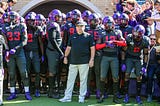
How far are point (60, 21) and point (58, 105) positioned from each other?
2.08 m

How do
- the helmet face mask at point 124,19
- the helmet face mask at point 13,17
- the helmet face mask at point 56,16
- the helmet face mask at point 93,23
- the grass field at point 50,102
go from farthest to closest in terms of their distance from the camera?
the helmet face mask at point 56,16, the helmet face mask at point 124,19, the helmet face mask at point 93,23, the helmet face mask at point 13,17, the grass field at point 50,102

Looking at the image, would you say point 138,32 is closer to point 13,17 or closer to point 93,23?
point 93,23

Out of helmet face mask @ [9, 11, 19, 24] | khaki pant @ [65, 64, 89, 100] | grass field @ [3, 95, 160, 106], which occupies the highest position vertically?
helmet face mask @ [9, 11, 19, 24]

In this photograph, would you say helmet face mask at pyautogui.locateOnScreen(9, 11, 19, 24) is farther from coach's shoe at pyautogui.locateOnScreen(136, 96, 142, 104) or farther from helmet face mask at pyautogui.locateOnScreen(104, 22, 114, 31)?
coach's shoe at pyautogui.locateOnScreen(136, 96, 142, 104)

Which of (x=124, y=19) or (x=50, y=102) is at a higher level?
(x=124, y=19)

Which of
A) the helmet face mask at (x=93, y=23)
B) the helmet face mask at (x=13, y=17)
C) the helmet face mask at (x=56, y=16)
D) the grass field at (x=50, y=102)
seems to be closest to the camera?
the grass field at (x=50, y=102)

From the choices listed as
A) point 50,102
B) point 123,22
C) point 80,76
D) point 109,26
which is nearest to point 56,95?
point 50,102

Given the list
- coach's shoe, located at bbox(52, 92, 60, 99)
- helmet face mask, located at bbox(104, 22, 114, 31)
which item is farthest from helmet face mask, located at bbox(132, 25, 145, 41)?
coach's shoe, located at bbox(52, 92, 60, 99)

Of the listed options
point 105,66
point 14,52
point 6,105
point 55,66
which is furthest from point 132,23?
point 6,105

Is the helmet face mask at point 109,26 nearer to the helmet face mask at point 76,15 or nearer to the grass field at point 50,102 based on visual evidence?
the helmet face mask at point 76,15

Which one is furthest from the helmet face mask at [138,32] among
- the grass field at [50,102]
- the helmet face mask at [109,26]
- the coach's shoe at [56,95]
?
the coach's shoe at [56,95]

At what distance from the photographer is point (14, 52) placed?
30.0ft

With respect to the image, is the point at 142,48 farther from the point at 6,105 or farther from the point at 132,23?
the point at 6,105

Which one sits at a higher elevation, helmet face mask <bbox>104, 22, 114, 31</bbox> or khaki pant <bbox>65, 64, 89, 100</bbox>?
helmet face mask <bbox>104, 22, 114, 31</bbox>
